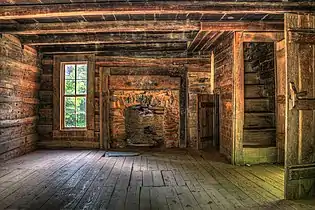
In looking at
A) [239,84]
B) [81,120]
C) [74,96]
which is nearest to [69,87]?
[74,96]

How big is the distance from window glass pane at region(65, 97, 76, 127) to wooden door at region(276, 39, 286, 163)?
17.7 feet

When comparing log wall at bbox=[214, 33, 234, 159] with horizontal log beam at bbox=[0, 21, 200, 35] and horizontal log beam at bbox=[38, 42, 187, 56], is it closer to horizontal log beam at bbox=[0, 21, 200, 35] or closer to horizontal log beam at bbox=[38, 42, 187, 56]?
horizontal log beam at bbox=[38, 42, 187, 56]

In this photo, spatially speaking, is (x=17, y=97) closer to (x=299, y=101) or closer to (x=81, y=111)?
(x=81, y=111)

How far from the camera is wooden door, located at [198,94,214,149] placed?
6984 millimetres

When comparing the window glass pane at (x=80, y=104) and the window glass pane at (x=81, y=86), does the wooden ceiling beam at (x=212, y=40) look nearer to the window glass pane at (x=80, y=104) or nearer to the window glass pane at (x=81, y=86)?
the window glass pane at (x=81, y=86)

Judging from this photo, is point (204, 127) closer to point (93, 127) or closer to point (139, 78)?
point (139, 78)

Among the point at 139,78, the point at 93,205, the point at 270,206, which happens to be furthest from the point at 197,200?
the point at 139,78

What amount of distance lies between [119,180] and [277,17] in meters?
4.04

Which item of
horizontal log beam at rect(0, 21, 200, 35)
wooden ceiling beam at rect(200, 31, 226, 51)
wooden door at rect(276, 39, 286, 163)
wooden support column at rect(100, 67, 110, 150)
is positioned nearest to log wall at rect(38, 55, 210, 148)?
wooden support column at rect(100, 67, 110, 150)

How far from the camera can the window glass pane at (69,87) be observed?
25.0ft

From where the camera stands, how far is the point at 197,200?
Result: 324 cm

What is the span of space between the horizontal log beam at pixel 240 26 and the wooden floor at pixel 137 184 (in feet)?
8.77

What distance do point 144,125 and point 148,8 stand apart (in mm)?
4585

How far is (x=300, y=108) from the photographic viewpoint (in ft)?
10.9
